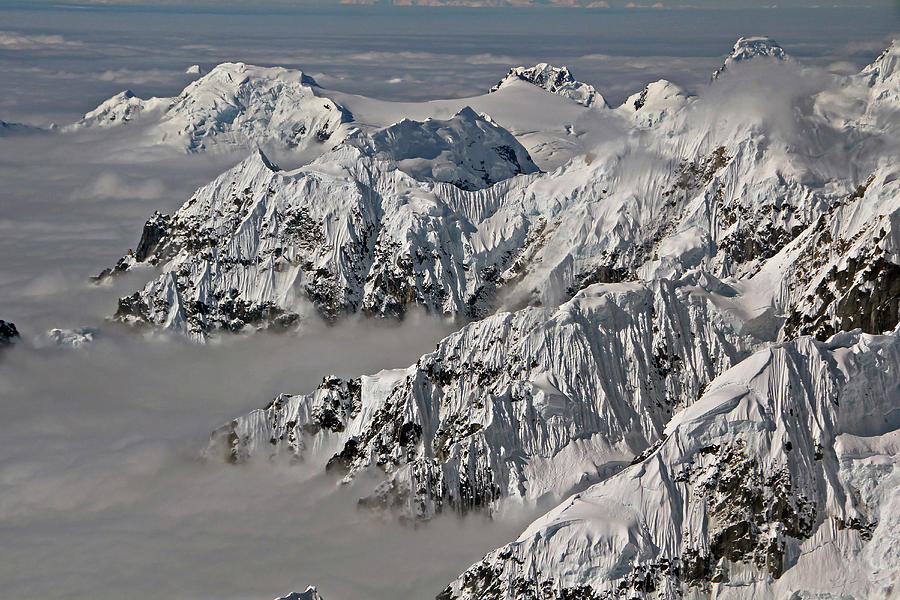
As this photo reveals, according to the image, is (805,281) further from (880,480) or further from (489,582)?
(489,582)

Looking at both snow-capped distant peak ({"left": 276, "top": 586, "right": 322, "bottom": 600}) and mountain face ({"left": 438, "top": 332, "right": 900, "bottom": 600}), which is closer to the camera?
mountain face ({"left": 438, "top": 332, "right": 900, "bottom": 600})

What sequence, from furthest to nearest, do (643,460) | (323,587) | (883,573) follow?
(323,587)
(643,460)
(883,573)

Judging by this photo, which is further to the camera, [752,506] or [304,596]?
[304,596]

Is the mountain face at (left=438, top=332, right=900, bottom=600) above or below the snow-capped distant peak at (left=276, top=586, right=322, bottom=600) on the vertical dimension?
above

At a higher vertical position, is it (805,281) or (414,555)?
(805,281)

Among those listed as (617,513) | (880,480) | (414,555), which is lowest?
(414,555)

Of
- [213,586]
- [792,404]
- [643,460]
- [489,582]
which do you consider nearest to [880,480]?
[792,404]

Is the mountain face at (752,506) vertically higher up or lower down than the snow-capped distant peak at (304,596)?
higher up

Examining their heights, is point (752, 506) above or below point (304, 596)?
above
